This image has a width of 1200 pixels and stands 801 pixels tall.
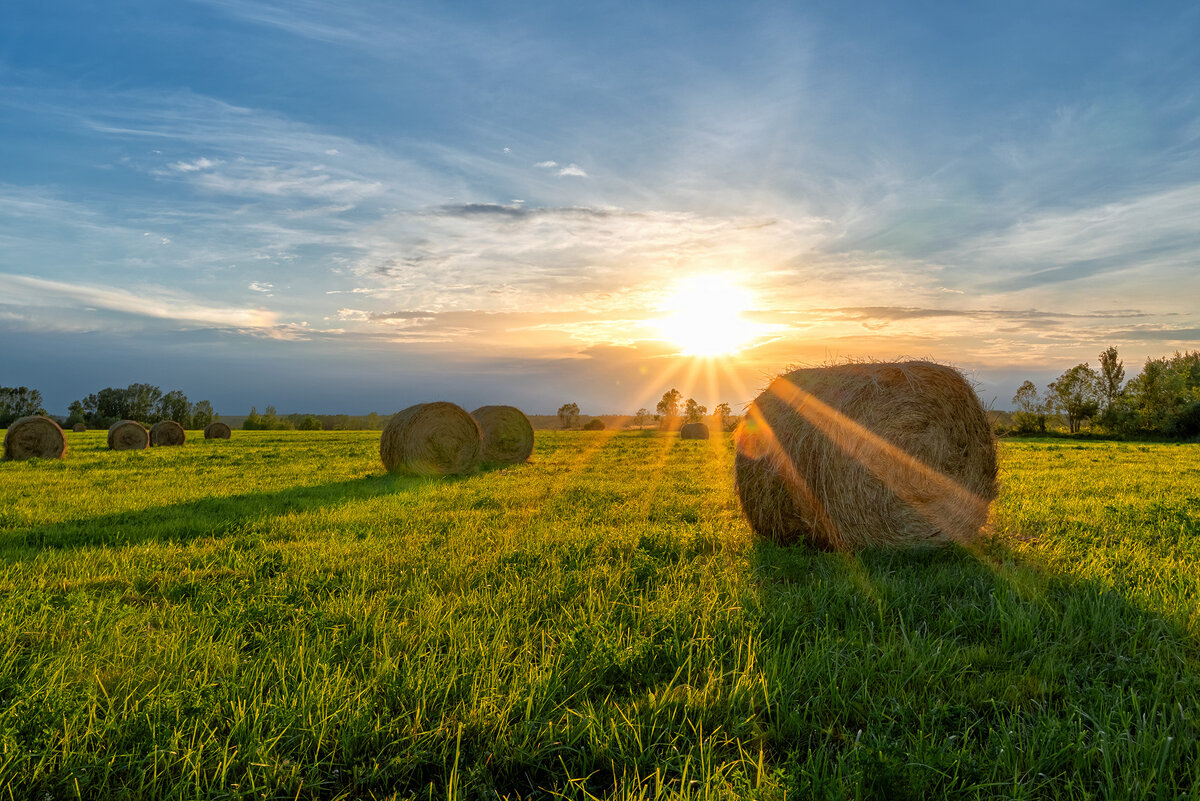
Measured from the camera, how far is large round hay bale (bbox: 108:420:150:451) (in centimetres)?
2947

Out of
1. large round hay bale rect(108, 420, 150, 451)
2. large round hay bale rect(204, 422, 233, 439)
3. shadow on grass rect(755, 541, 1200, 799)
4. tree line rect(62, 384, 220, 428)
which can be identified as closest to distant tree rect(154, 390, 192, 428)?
tree line rect(62, 384, 220, 428)

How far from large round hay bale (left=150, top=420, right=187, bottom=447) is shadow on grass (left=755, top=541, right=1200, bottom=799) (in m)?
36.2

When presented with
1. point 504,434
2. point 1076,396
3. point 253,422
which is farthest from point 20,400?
point 1076,396

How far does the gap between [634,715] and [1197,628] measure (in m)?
4.61

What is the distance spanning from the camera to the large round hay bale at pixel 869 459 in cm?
807

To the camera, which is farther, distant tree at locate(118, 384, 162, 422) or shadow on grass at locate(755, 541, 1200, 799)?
distant tree at locate(118, 384, 162, 422)

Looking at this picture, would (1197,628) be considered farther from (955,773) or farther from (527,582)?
(527,582)

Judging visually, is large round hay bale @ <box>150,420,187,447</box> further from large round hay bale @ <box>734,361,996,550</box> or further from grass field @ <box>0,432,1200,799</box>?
large round hay bale @ <box>734,361,996,550</box>

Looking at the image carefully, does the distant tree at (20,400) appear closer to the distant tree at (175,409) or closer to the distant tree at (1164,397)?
the distant tree at (175,409)

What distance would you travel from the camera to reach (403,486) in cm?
1427

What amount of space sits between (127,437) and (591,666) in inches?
1332

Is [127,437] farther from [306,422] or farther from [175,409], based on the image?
[175,409]

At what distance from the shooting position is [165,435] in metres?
33.1

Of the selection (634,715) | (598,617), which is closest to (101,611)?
(598,617)
